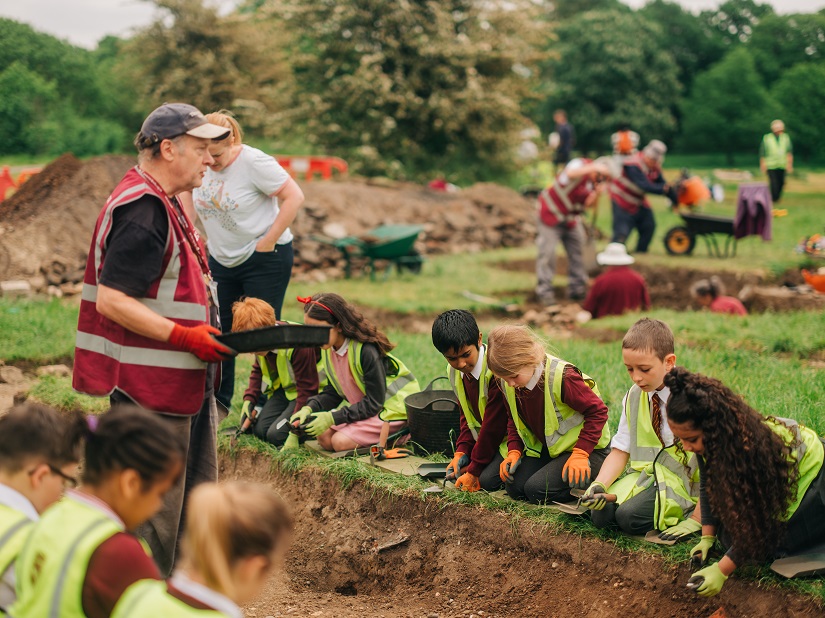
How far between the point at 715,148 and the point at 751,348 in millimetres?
29891

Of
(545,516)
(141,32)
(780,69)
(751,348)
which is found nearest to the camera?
(545,516)

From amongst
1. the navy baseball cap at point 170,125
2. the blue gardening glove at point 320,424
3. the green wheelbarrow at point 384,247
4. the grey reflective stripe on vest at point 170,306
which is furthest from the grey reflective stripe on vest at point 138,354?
the green wheelbarrow at point 384,247

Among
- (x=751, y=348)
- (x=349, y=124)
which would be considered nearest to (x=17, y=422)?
(x=751, y=348)

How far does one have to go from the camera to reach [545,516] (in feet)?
15.0

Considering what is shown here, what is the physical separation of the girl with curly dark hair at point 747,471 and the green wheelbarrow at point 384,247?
10.1 metres

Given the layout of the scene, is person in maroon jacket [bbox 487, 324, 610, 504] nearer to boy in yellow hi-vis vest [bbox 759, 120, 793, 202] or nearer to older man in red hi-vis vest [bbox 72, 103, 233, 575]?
older man in red hi-vis vest [bbox 72, 103, 233, 575]

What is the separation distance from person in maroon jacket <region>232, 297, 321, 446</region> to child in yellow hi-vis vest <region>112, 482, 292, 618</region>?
3698 mm

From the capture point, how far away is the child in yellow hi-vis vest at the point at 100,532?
2348 mm

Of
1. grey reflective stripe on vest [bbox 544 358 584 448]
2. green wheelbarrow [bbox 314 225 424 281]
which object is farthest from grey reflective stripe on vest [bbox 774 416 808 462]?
green wheelbarrow [bbox 314 225 424 281]

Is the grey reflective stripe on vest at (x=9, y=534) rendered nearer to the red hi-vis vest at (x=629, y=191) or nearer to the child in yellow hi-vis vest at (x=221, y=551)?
the child in yellow hi-vis vest at (x=221, y=551)

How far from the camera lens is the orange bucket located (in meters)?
15.7

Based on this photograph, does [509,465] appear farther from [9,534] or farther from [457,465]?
[9,534]

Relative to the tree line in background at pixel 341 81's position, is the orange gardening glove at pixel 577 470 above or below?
below

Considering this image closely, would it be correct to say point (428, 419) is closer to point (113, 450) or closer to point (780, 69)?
point (113, 450)
